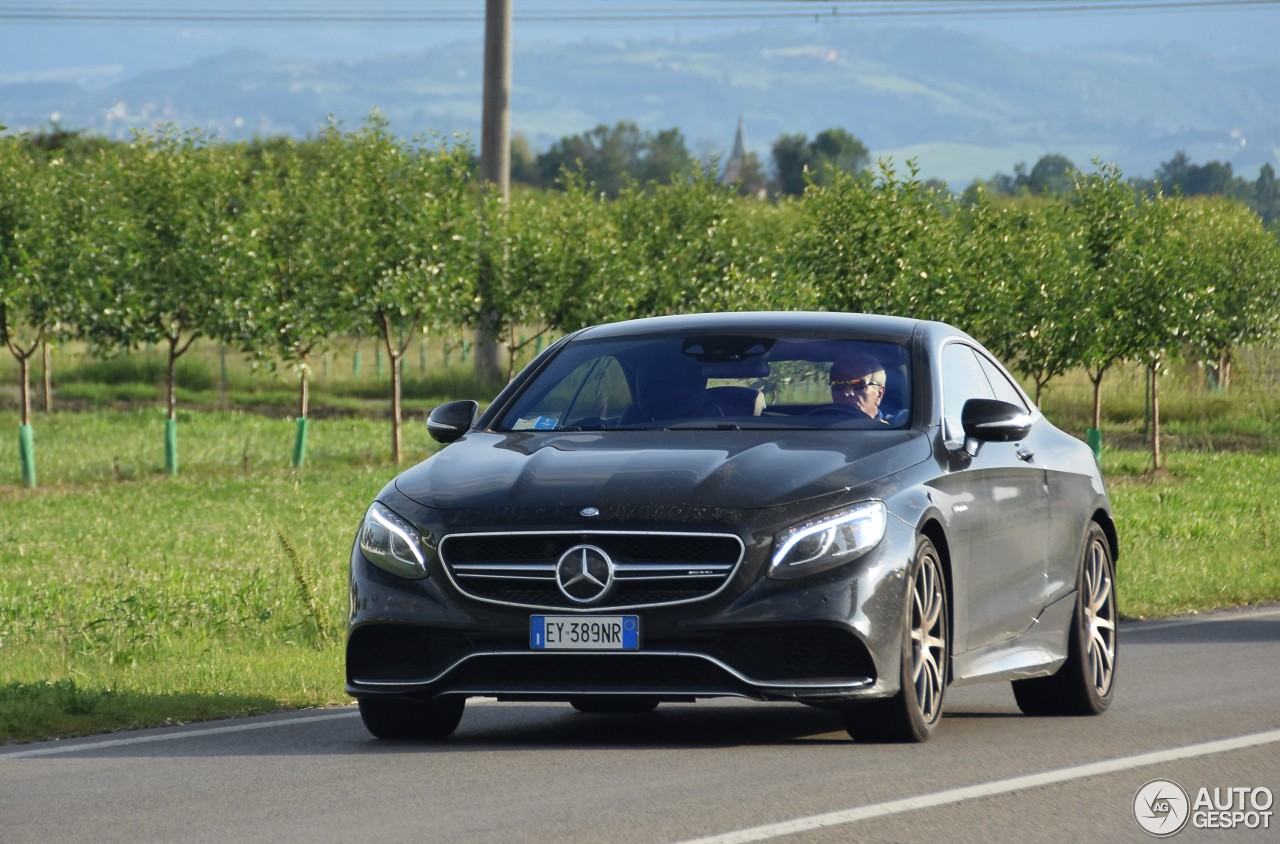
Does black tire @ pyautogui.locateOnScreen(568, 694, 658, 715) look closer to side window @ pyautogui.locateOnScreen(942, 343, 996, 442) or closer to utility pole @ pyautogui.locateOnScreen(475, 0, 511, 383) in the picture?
side window @ pyautogui.locateOnScreen(942, 343, 996, 442)

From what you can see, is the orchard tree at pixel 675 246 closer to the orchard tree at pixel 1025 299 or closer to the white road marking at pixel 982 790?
the orchard tree at pixel 1025 299

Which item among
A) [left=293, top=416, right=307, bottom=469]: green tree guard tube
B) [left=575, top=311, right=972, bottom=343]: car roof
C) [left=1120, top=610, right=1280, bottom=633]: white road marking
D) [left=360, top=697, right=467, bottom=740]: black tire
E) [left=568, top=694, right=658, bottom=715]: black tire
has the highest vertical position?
[left=575, top=311, right=972, bottom=343]: car roof

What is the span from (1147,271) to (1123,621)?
20711mm

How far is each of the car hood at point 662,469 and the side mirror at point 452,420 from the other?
1.26ft

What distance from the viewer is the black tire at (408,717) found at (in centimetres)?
866

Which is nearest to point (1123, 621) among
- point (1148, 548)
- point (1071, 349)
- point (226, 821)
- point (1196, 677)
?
point (1196, 677)

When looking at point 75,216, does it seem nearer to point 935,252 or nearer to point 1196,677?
point 935,252

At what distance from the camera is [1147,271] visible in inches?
1379

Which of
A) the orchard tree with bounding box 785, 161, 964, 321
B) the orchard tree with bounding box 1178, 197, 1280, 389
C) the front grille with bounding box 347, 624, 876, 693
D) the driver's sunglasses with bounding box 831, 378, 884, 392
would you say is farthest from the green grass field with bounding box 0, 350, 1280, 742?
the orchard tree with bounding box 785, 161, 964, 321

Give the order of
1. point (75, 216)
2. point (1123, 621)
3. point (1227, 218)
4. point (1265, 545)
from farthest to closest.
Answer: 1. point (1227, 218)
2. point (75, 216)
3. point (1265, 545)
4. point (1123, 621)

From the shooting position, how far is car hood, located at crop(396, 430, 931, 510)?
26.0 feet

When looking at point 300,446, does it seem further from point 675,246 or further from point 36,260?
point 675,246

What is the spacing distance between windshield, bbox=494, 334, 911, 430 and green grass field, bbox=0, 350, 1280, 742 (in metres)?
2.17

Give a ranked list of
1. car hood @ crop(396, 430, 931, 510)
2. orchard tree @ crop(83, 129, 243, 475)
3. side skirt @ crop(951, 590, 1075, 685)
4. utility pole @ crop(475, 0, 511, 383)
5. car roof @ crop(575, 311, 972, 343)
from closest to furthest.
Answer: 1. car hood @ crop(396, 430, 931, 510)
2. side skirt @ crop(951, 590, 1075, 685)
3. car roof @ crop(575, 311, 972, 343)
4. orchard tree @ crop(83, 129, 243, 475)
5. utility pole @ crop(475, 0, 511, 383)
